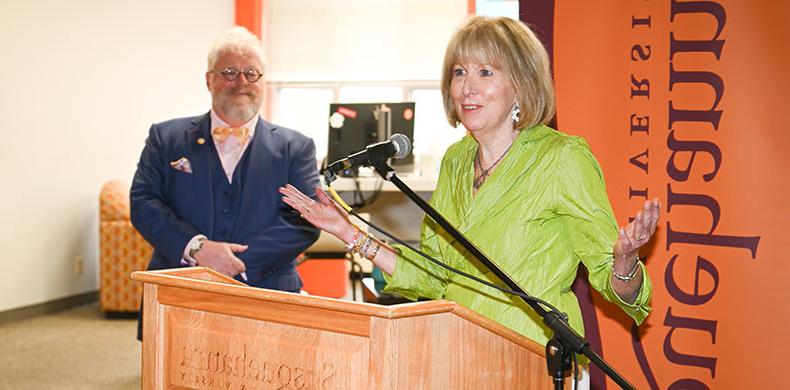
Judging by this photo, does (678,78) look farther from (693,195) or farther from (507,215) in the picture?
(507,215)

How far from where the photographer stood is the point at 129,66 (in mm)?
7750

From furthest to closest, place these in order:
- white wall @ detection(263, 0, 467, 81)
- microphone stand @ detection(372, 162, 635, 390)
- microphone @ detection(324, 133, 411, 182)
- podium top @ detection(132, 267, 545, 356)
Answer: white wall @ detection(263, 0, 467, 81), microphone @ detection(324, 133, 411, 182), microphone stand @ detection(372, 162, 635, 390), podium top @ detection(132, 267, 545, 356)

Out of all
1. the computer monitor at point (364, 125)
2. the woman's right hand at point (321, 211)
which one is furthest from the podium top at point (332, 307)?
the computer monitor at point (364, 125)

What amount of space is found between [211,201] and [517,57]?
150 centimetres

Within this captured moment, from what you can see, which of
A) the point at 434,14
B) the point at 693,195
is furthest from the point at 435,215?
the point at 434,14

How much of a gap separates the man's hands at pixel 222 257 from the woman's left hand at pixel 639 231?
1.54 metres

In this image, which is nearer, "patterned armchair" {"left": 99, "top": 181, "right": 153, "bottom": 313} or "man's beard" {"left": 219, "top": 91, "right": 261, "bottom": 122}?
"man's beard" {"left": 219, "top": 91, "right": 261, "bottom": 122}

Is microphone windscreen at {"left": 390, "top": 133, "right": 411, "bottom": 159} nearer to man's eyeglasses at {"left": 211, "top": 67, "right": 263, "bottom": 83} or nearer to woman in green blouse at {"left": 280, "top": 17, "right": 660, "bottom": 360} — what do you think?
woman in green blouse at {"left": 280, "top": 17, "right": 660, "bottom": 360}

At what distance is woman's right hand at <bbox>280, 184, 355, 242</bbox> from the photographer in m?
2.17

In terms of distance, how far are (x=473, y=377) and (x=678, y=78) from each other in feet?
4.64

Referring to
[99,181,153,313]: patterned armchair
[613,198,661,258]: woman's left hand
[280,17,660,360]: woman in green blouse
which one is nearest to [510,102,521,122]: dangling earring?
[280,17,660,360]: woman in green blouse

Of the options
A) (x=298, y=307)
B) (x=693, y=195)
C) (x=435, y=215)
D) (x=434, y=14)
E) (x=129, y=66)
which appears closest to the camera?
(x=298, y=307)

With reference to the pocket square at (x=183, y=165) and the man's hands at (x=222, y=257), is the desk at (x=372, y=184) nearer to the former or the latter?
the pocket square at (x=183, y=165)

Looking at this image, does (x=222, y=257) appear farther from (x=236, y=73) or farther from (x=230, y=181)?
(x=236, y=73)
